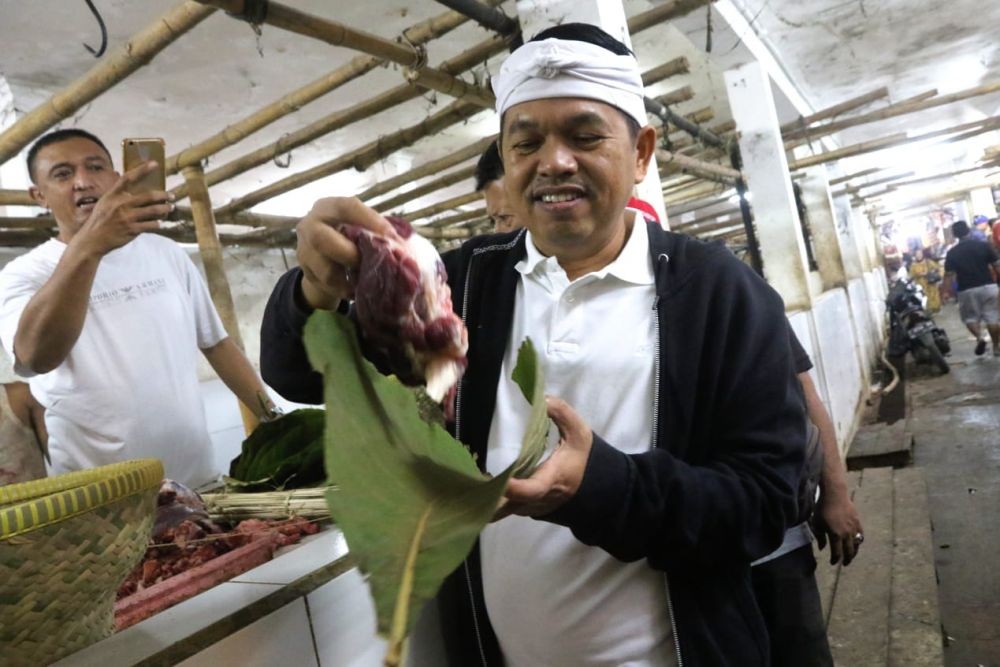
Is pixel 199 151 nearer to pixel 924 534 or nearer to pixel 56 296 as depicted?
pixel 56 296

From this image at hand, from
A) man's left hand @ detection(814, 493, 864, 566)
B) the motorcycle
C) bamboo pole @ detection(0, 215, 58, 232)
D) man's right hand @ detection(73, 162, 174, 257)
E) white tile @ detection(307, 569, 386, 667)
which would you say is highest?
bamboo pole @ detection(0, 215, 58, 232)

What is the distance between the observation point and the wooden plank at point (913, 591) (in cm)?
275

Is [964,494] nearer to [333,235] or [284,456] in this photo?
[284,456]

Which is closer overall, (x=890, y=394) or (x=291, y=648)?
(x=291, y=648)

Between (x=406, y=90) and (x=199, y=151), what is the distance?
47.0 inches

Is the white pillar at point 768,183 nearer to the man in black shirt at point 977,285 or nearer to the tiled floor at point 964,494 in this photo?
the tiled floor at point 964,494

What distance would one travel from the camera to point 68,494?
857 millimetres

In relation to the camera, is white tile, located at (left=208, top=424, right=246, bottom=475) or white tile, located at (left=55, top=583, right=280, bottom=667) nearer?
white tile, located at (left=55, top=583, right=280, bottom=667)

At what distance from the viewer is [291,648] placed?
3.80ft

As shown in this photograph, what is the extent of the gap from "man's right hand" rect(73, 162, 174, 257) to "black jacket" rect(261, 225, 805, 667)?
2.98ft

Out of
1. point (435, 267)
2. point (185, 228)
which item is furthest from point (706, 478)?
point (185, 228)

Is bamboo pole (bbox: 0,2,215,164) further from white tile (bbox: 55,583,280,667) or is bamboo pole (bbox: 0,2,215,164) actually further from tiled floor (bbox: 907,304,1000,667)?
tiled floor (bbox: 907,304,1000,667)

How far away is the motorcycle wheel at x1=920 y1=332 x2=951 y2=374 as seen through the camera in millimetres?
10148

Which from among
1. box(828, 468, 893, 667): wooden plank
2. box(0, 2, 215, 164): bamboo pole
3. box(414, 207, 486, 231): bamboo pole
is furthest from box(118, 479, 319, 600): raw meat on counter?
box(414, 207, 486, 231): bamboo pole
